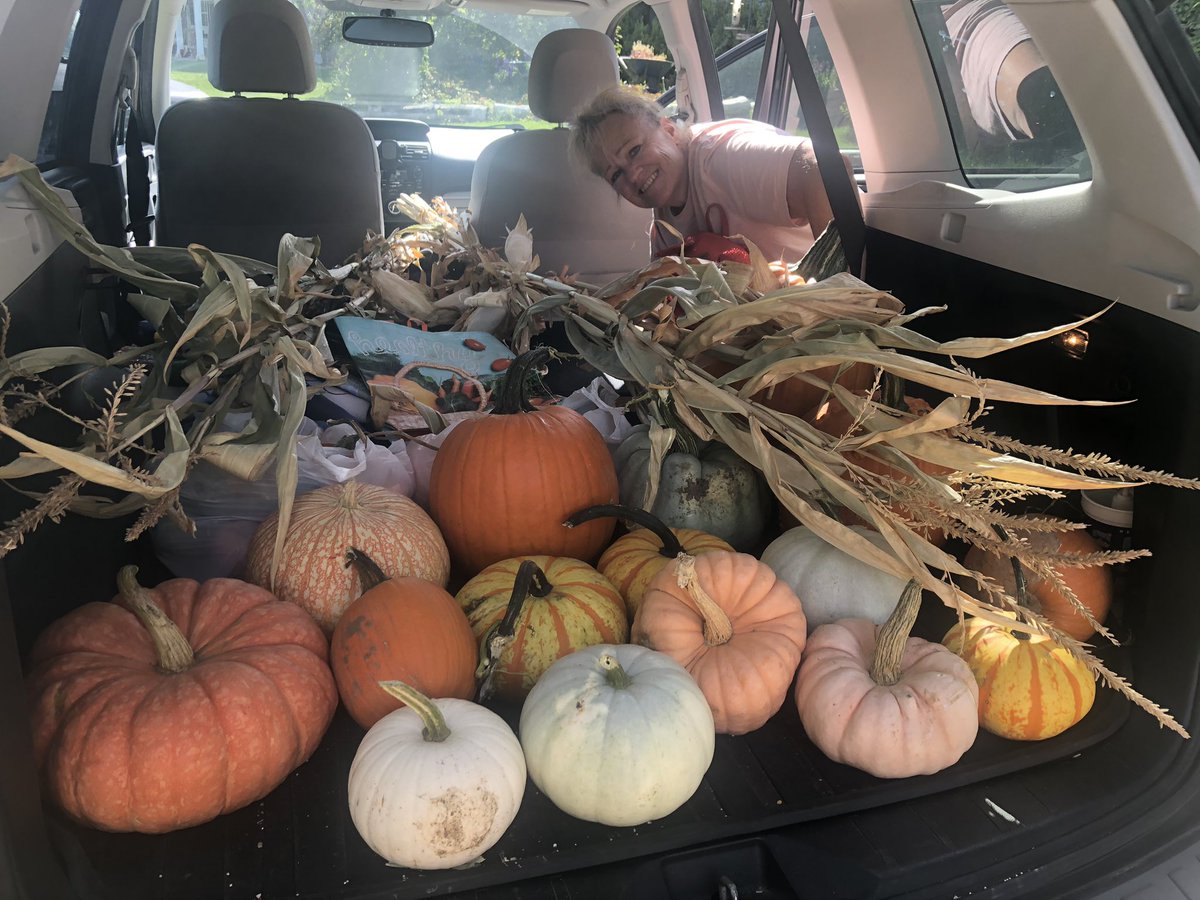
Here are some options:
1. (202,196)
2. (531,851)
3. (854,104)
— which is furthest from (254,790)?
(202,196)

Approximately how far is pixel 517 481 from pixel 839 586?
635 mm

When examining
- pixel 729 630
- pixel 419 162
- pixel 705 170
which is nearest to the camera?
pixel 729 630

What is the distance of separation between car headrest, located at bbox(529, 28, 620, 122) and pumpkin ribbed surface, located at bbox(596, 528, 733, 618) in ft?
8.90

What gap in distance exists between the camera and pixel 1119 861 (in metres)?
1.27

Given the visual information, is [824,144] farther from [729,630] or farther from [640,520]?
[729,630]

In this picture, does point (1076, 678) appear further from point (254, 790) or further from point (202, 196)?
point (202, 196)

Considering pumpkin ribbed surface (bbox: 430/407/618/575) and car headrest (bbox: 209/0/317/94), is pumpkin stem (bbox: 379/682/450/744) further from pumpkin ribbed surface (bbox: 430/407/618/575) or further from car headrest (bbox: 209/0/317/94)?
car headrest (bbox: 209/0/317/94)

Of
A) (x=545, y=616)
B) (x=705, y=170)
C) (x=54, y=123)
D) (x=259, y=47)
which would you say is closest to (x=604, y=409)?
(x=545, y=616)

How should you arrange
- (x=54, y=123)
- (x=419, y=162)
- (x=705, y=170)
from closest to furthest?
(x=54, y=123) < (x=705, y=170) < (x=419, y=162)

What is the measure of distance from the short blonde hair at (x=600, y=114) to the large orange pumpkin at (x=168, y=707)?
251 centimetres

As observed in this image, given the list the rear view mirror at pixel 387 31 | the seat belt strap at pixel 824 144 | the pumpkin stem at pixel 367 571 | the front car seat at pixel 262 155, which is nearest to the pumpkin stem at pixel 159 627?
the pumpkin stem at pixel 367 571

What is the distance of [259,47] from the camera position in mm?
3615

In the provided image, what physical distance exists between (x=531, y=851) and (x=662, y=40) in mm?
→ 4566

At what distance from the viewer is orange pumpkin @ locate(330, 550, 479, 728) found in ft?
4.46
